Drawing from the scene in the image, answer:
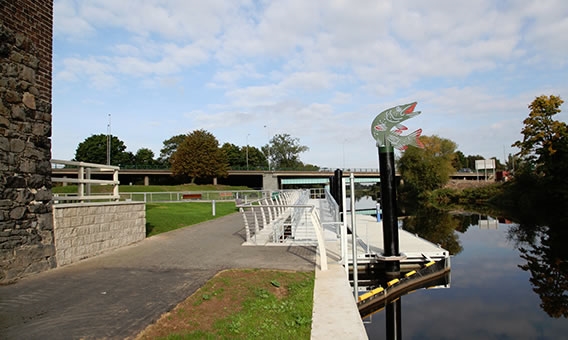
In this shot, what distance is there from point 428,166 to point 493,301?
48.5 meters

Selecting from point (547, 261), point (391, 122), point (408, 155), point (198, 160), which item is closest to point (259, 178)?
point (198, 160)

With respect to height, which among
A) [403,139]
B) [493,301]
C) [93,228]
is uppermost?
[403,139]

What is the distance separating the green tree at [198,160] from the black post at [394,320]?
60825mm

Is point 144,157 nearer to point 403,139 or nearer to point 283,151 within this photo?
point 283,151

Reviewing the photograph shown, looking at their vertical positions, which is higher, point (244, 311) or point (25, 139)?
point (25, 139)

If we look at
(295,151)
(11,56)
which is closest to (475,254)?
(11,56)

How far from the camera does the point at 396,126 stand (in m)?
9.65

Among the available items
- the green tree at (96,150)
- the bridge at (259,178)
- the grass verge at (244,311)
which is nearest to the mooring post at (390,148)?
the grass verge at (244,311)

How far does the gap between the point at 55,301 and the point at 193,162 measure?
6326 cm

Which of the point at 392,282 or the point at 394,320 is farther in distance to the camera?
the point at 392,282

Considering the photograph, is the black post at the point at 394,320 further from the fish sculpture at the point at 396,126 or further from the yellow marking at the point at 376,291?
the fish sculpture at the point at 396,126

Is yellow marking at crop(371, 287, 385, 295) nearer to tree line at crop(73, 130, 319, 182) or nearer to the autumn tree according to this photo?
the autumn tree

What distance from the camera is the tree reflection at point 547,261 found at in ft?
31.5

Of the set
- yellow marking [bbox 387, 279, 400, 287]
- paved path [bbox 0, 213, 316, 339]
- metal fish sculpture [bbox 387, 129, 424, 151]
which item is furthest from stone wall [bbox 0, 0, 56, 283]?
metal fish sculpture [bbox 387, 129, 424, 151]
